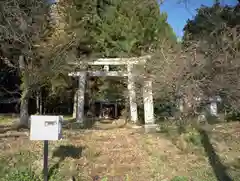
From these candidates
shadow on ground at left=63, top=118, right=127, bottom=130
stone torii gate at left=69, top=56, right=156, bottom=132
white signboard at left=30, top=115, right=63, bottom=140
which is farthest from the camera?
shadow on ground at left=63, top=118, right=127, bottom=130

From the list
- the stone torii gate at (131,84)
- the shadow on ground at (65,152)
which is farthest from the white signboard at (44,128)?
the stone torii gate at (131,84)

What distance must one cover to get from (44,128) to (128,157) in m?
2.62

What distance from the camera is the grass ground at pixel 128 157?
245 inches

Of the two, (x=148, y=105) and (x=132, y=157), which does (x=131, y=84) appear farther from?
(x=132, y=157)

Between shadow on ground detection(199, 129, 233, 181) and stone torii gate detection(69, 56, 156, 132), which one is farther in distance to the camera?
stone torii gate detection(69, 56, 156, 132)

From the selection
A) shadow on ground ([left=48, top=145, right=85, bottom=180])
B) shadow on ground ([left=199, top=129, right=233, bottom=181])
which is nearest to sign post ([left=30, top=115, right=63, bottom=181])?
shadow on ground ([left=48, top=145, right=85, bottom=180])

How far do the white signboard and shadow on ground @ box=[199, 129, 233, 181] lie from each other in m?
3.47

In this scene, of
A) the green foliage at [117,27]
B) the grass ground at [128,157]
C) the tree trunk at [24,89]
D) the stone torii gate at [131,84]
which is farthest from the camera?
the green foliage at [117,27]

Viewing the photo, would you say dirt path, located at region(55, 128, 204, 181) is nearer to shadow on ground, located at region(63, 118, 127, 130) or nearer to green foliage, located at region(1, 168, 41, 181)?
green foliage, located at region(1, 168, 41, 181)

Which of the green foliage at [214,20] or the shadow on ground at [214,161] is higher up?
the green foliage at [214,20]

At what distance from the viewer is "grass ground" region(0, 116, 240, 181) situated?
20.4 feet

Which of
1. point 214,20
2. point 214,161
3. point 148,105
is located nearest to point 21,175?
point 214,161

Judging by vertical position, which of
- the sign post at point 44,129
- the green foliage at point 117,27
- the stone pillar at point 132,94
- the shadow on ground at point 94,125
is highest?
the green foliage at point 117,27

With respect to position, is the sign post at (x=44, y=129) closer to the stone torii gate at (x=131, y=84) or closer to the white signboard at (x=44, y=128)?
the white signboard at (x=44, y=128)
